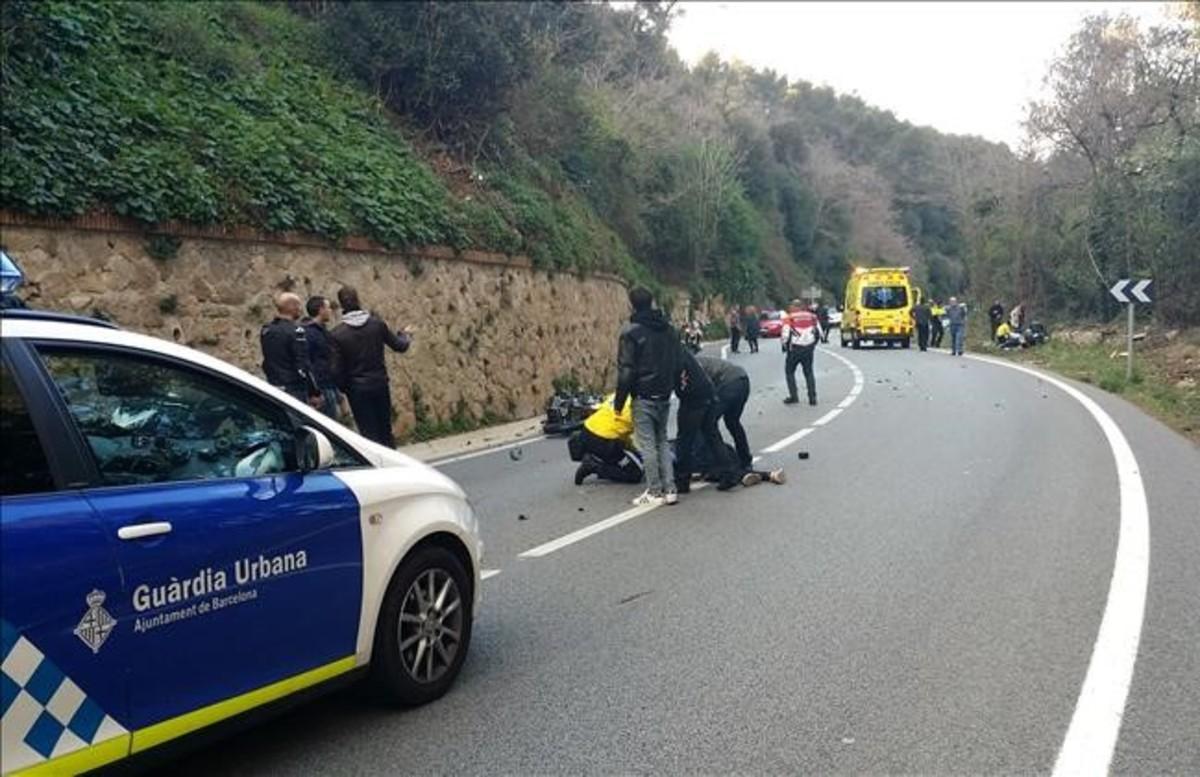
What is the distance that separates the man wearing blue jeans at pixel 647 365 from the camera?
28.9ft

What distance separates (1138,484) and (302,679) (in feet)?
27.7

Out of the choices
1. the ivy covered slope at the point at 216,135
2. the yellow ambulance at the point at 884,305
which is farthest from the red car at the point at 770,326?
the ivy covered slope at the point at 216,135

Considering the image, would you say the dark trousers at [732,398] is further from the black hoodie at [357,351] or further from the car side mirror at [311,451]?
the car side mirror at [311,451]

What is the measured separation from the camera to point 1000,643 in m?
5.23

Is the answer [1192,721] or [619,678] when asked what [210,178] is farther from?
[1192,721]

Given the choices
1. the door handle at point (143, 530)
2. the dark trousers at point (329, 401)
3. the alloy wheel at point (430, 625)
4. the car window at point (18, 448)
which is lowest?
the alloy wheel at point (430, 625)

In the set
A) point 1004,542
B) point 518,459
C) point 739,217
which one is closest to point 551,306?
point 518,459

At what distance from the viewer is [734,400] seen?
9.62 meters

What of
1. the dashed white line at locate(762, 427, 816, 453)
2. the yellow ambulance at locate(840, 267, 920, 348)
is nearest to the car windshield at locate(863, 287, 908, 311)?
the yellow ambulance at locate(840, 267, 920, 348)

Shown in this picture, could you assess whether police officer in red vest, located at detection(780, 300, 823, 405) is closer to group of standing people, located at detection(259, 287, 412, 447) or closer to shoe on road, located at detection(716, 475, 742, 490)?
shoe on road, located at detection(716, 475, 742, 490)

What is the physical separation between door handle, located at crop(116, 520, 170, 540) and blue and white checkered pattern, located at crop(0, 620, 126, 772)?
1.40 ft

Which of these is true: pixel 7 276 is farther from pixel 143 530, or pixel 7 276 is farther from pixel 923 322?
pixel 923 322

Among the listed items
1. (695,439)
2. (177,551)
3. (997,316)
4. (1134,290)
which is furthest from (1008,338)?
(177,551)

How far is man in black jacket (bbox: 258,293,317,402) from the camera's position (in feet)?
30.0
